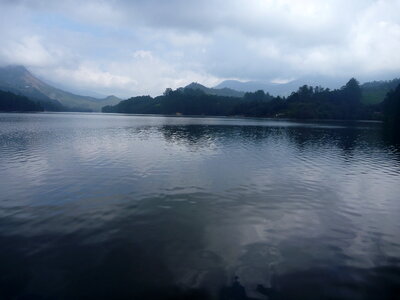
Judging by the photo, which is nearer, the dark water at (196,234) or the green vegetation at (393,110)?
the dark water at (196,234)

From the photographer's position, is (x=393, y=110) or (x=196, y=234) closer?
(x=196, y=234)

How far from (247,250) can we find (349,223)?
1068 centimetres

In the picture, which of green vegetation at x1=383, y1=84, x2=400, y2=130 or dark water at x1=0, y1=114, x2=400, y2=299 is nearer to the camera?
dark water at x1=0, y1=114, x2=400, y2=299

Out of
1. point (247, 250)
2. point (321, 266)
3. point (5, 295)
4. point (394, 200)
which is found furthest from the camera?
point (394, 200)

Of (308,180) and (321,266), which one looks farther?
(308,180)

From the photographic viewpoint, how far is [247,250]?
644 inches

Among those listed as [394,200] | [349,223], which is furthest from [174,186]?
[394,200]

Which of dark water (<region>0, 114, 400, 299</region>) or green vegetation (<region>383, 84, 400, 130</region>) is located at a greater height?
green vegetation (<region>383, 84, 400, 130</region>)

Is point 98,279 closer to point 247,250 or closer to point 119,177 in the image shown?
point 247,250

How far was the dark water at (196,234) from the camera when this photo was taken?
42.5 ft

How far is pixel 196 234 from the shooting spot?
18.3m

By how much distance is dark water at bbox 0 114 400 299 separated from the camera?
13.0m

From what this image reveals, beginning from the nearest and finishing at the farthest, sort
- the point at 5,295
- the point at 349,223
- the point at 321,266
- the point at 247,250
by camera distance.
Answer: the point at 5,295 < the point at 321,266 < the point at 247,250 < the point at 349,223

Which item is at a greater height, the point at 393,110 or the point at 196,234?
the point at 393,110
